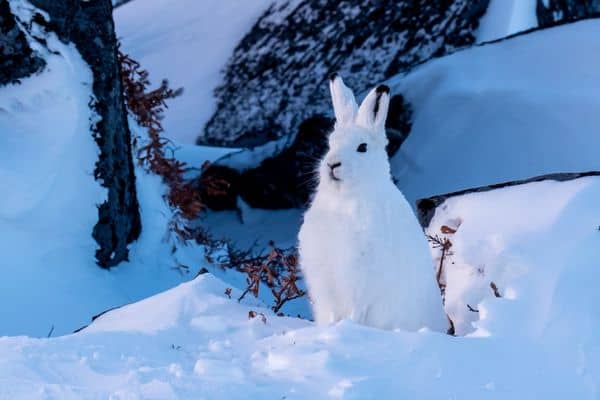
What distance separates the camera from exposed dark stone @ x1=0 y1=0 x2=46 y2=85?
3875mm

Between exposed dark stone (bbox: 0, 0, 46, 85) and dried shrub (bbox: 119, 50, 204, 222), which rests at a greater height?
exposed dark stone (bbox: 0, 0, 46, 85)

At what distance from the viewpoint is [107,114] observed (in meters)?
4.14

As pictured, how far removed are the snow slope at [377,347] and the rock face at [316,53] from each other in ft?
11.7

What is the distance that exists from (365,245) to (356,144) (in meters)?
0.33

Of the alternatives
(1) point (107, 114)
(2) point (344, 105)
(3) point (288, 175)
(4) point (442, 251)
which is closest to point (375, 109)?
(2) point (344, 105)

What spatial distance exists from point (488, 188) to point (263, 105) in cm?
445

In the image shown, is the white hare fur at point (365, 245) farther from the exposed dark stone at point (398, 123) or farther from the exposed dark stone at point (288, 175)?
the exposed dark stone at point (288, 175)

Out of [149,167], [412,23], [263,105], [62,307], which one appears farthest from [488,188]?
[263,105]

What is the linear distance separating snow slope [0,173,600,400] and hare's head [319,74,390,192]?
0.48 m

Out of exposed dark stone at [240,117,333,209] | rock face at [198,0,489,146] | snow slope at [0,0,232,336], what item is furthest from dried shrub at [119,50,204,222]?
rock face at [198,0,489,146]

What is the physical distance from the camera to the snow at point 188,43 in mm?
8484

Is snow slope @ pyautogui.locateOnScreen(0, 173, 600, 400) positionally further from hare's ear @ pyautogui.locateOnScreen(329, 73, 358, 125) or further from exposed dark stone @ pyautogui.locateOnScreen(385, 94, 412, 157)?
exposed dark stone @ pyautogui.locateOnScreen(385, 94, 412, 157)

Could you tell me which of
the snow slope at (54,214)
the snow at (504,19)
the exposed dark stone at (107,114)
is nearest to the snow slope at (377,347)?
A: the snow slope at (54,214)

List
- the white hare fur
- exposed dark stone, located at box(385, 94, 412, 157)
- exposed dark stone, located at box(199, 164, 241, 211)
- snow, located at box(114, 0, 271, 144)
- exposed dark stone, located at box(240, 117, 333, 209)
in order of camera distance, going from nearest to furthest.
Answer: the white hare fur < exposed dark stone, located at box(385, 94, 412, 157) < exposed dark stone, located at box(240, 117, 333, 209) < exposed dark stone, located at box(199, 164, 241, 211) < snow, located at box(114, 0, 271, 144)
